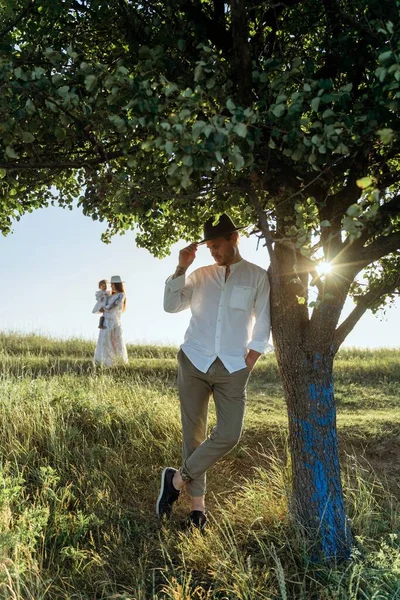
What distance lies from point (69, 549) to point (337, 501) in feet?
8.52

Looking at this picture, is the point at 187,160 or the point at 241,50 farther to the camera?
the point at 241,50

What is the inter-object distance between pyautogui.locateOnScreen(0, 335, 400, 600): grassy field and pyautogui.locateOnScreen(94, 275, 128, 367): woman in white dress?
4865 mm

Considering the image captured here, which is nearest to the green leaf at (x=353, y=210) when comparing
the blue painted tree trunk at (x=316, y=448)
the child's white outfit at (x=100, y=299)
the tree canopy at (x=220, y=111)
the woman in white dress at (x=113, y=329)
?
the tree canopy at (x=220, y=111)

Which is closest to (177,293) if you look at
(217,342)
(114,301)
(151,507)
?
(217,342)

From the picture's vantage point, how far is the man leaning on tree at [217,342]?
6.10 m

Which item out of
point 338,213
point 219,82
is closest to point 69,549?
point 338,213

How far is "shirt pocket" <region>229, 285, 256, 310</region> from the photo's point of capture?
615 cm

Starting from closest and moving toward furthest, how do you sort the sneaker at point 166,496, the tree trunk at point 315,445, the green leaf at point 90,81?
1. the green leaf at point 90,81
2. the tree trunk at point 315,445
3. the sneaker at point 166,496

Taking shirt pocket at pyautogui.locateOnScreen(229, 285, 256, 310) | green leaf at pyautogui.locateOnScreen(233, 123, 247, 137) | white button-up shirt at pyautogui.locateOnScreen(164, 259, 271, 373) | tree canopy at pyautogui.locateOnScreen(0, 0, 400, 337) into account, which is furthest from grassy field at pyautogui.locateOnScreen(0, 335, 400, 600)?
green leaf at pyautogui.locateOnScreen(233, 123, 247, 137)

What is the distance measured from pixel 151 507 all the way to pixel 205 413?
150 cm

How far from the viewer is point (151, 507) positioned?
23.5ft

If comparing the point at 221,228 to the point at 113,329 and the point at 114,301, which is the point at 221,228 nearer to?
the point at 114,301

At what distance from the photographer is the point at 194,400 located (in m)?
6.37

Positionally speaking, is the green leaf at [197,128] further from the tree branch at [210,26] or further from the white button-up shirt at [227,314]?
the white button-up shirt at [227,314]
